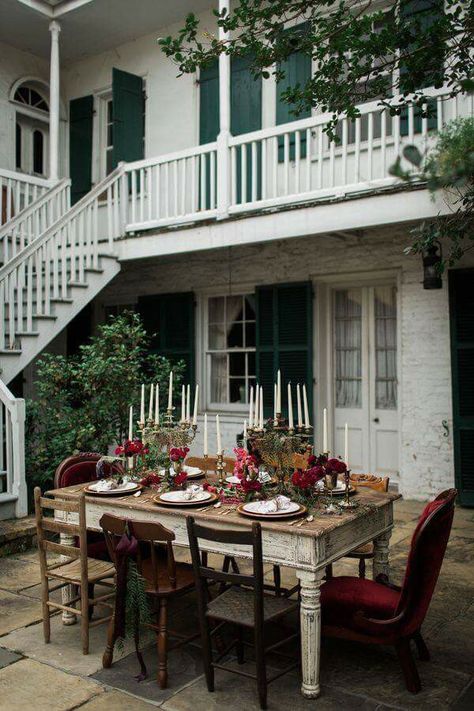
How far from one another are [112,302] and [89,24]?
13.6 feet

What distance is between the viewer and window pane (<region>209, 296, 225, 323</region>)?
31.1 ft

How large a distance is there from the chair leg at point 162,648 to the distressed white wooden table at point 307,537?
0.37 meters

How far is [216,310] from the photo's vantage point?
9547 mm

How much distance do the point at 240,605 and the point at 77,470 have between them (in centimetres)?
197

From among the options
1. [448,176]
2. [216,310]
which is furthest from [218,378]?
[448,176]

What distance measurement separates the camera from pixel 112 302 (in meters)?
10.4

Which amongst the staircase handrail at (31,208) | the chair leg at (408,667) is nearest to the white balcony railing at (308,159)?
the staircase handrail at (31,208)

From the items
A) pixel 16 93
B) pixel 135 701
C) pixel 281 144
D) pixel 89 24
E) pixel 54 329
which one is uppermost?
pixel 89 24

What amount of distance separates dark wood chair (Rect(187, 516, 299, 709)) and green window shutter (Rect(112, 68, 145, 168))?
23.6 feet

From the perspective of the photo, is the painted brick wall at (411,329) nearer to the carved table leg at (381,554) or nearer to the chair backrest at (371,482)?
the chair backrest at (371,482)

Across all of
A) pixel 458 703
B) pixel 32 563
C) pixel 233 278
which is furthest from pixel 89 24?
pixel 458 703

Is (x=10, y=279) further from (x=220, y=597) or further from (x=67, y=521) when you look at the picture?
(x=220, y=597)

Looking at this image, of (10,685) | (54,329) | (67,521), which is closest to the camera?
(10,685)

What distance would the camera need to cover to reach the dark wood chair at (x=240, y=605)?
305 centimetres
